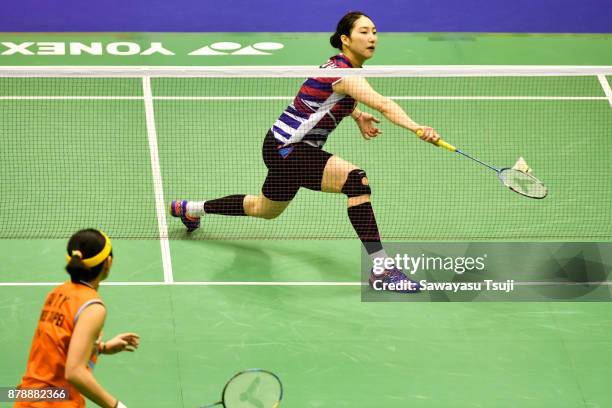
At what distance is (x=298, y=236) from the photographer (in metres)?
9.23

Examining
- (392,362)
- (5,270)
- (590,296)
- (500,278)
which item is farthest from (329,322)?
(5,270)

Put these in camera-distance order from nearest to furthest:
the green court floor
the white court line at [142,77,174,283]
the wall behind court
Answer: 1. the green court floor
2. the white court line at [142,77,174,283]
3. the wall behind court

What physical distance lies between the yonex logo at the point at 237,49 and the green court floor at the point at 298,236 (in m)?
0.70

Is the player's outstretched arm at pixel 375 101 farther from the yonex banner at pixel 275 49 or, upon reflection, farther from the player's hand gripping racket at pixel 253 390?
the yonex banner at pixel 275 49

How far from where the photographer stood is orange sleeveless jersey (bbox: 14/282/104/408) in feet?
16.3

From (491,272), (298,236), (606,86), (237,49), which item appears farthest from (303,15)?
(491,272)

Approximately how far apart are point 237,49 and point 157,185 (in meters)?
3.66

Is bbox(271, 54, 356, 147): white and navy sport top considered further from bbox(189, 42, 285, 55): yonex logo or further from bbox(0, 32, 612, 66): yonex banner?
bbox(189, 42, 285, 55): yonex logo

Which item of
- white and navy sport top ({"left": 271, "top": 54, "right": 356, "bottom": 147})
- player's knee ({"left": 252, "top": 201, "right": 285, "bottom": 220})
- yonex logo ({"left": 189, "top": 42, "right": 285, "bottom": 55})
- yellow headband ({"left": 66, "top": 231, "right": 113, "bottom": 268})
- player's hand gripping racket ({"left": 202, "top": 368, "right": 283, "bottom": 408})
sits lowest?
player's hand gripping racket ({"left": 202, "top": 368, "right": 283, "bottom": 408})

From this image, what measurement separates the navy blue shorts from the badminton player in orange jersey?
3415mm

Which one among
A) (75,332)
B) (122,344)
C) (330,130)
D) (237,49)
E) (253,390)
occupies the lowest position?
(253,390)

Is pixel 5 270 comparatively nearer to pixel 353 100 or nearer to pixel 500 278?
pixel 353 100

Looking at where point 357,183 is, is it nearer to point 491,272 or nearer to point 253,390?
point 491,272

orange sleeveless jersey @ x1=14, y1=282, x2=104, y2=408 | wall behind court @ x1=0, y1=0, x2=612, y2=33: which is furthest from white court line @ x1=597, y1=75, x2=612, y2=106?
orange sleeveless jersey @ x1=14, y1=282, x2=104, y2=408
